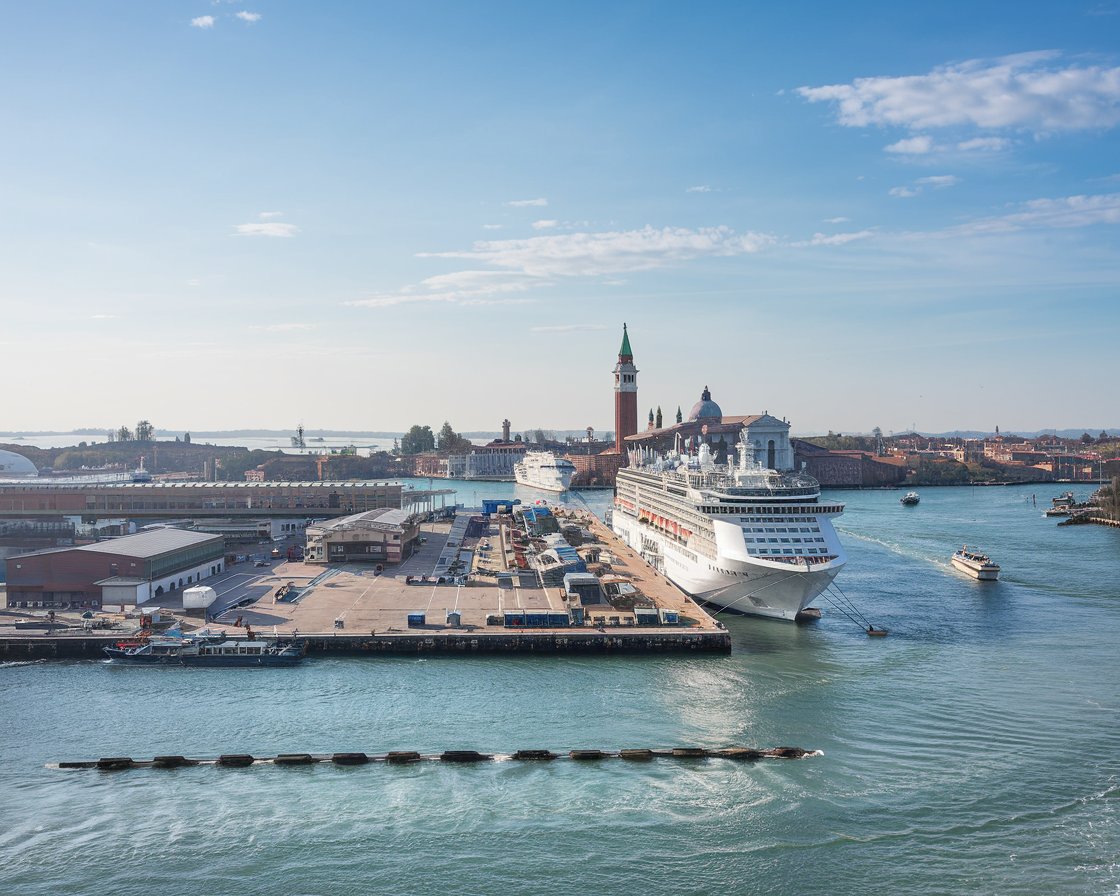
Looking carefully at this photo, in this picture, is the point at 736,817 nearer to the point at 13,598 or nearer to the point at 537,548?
the point at 13,598

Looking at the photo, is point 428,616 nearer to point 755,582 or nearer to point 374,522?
point 755,582

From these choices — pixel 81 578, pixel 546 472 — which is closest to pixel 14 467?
pixel 546 472

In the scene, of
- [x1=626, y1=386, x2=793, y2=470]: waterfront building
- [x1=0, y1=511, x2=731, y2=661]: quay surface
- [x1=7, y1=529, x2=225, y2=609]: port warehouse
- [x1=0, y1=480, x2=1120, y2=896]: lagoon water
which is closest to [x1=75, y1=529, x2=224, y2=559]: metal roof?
[x1=7, y1=529, x2=225, y2=609]: port warehouse

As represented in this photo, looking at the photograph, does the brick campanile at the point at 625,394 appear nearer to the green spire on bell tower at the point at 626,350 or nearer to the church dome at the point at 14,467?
the green spire on bell tower at the point at 626,350

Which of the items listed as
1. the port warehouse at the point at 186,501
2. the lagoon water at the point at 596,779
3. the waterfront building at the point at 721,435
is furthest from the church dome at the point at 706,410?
the lagoon water at the point at 596,779

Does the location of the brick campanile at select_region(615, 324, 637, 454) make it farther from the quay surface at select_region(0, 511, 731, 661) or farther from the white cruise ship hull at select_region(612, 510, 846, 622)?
the white cruise ship hull at select_region(612, 510, 846, 622)

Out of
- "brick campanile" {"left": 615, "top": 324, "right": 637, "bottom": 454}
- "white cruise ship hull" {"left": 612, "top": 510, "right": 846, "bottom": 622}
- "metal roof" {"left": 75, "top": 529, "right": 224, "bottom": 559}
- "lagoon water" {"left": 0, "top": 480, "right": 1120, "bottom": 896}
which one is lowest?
"lagoon water" {"left": 0, "top": 480, "right": 1120, "bottom": 896}
